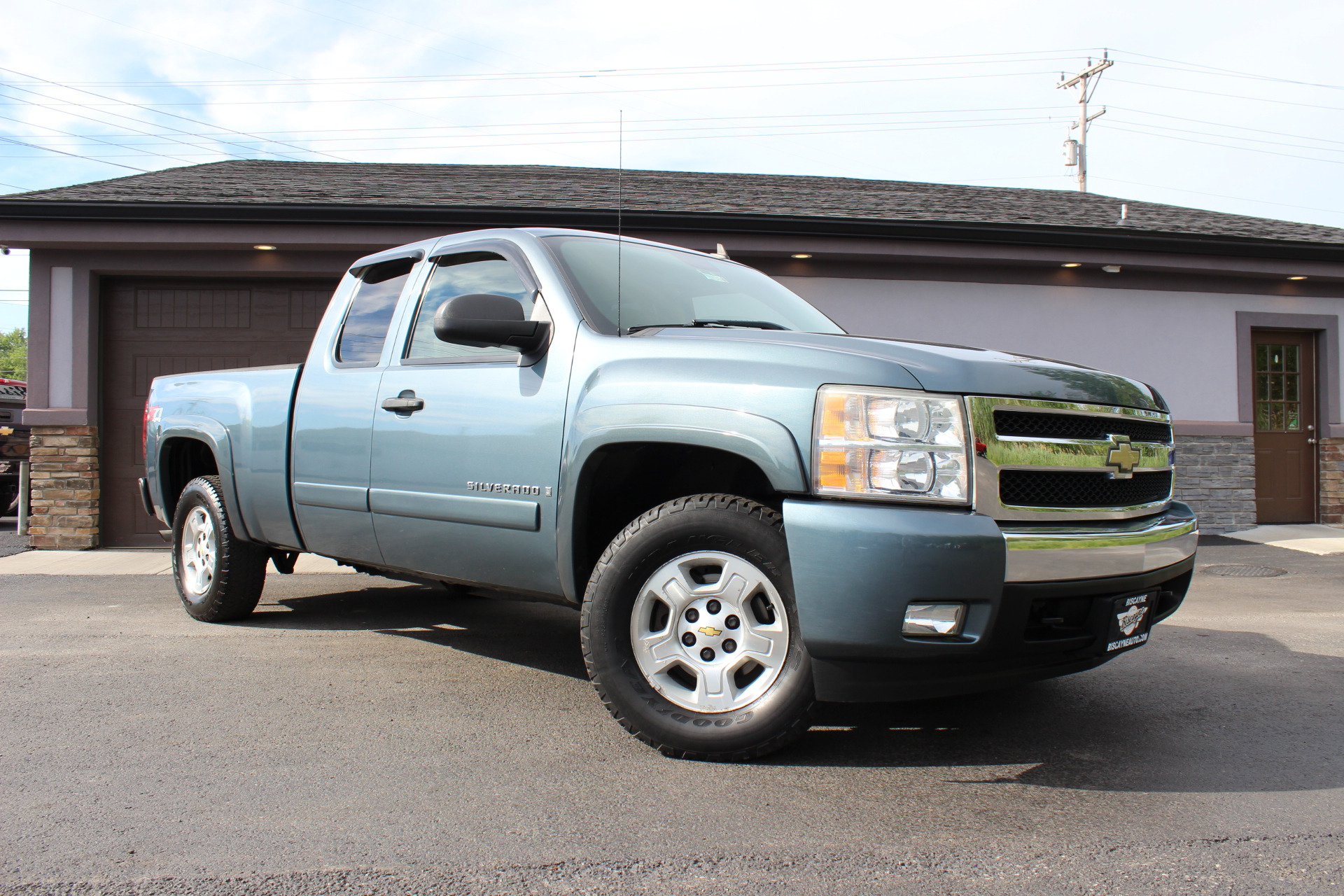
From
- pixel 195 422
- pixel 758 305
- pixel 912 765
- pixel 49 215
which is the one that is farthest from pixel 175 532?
pixel 49 215

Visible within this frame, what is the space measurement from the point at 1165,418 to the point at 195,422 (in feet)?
15.6

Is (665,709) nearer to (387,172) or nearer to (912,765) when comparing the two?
(912,765)

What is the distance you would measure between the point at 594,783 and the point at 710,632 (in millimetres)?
581

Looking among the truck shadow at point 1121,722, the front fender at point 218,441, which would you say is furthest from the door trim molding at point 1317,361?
the front fender at point 218,441

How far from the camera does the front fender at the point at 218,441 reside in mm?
4930

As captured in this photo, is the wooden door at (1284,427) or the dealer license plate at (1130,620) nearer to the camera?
the dealer license plate at (1130,620)

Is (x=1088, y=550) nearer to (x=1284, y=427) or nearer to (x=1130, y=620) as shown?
(x=1130, y=620)

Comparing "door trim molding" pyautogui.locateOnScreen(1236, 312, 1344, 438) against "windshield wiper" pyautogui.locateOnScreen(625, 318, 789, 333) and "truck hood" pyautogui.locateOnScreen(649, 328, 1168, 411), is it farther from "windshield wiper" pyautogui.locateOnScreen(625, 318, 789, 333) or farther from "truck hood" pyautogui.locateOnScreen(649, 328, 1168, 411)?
"windshield wiper" pyautogui.locateOnScreen(625, 318, 789, 333)

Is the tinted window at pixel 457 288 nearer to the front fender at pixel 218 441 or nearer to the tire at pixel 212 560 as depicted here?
the front fender at pixel 218 441

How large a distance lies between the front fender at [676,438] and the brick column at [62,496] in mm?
7610

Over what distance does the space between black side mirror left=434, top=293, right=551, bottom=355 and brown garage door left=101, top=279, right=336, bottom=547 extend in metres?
6.68

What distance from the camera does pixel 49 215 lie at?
8.77 m

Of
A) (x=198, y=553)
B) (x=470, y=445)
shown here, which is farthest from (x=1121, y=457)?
(x=198, y=553)

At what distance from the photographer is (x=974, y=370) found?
2854 millimetres
